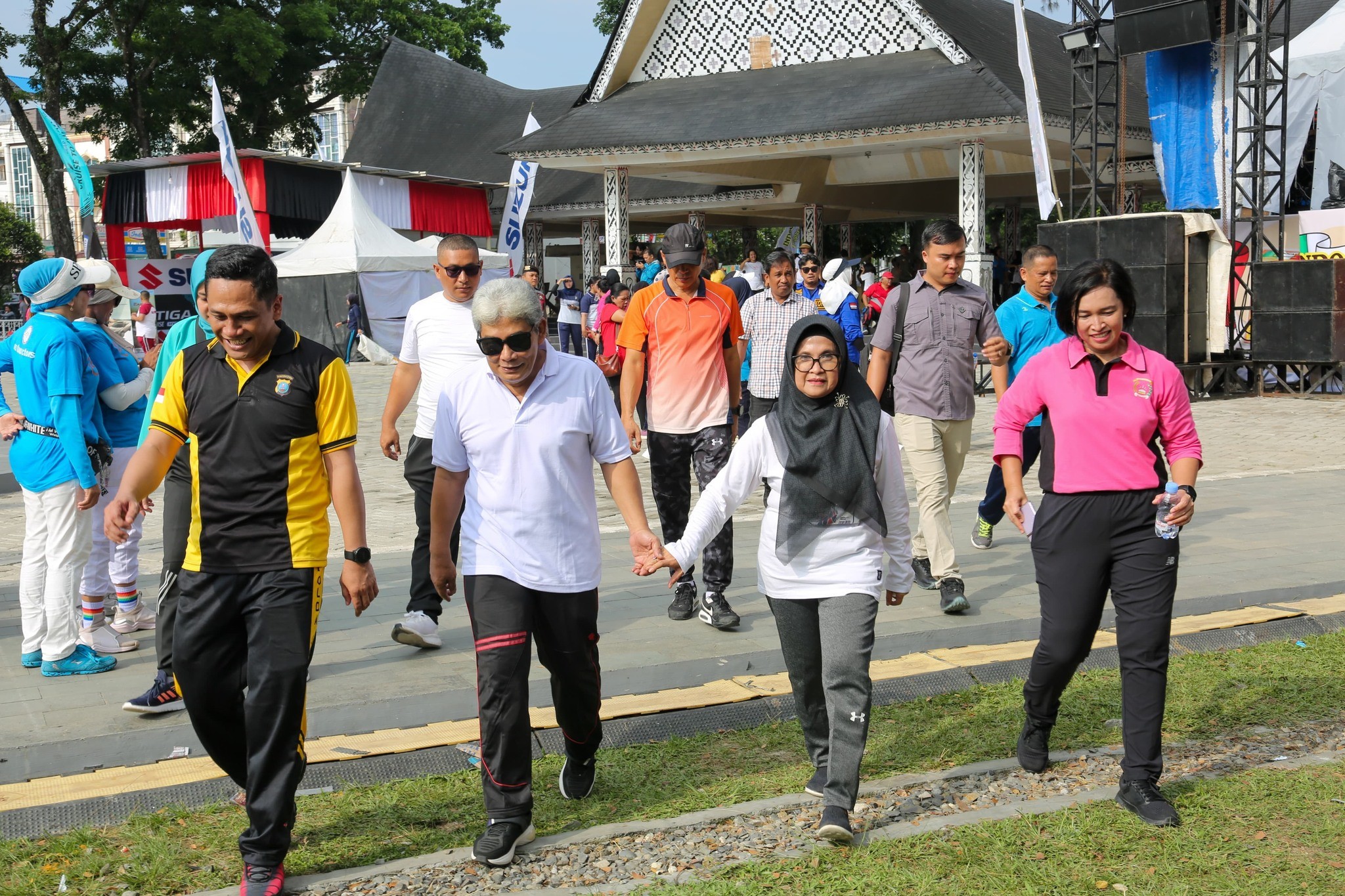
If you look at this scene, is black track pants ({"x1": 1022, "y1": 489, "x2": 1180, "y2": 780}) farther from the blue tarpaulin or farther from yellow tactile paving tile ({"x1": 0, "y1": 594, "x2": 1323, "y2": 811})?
the blue tarpaulin

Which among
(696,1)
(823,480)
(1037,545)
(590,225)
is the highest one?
(696,1)

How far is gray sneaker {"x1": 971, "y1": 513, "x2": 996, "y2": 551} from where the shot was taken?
328 inches

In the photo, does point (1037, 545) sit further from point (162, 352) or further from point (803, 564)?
point (162, 352)

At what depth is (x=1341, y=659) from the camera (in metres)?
5.83

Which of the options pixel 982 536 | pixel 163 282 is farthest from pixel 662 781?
pixel 163 282

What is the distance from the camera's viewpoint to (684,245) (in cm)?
654

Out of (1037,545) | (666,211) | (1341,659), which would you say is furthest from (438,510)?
(666,211)

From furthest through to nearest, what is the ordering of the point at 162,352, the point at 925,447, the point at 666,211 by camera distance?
the point at 666,211 → the point at 925,447 → the point at 162,352

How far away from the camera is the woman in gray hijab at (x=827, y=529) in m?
3.93

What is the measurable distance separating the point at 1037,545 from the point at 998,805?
2.85ft

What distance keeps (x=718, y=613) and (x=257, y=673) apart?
308 cm

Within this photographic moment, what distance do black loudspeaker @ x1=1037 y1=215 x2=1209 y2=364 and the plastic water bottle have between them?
45.5ft

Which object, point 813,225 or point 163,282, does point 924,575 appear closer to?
point 163,282

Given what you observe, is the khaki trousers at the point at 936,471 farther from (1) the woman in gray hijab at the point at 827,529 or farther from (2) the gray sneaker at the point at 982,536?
(1) the woman in gray hijab at the point at 827,529
